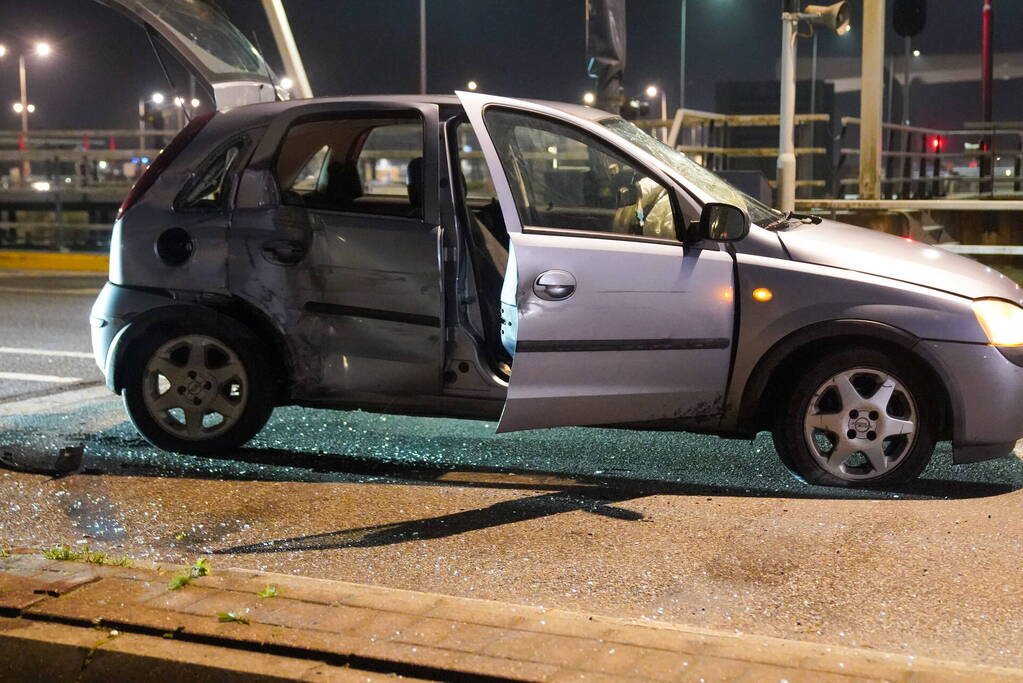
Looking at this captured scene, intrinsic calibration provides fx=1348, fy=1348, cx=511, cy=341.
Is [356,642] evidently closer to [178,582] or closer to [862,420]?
[178,582]

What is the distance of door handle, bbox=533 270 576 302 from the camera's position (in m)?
5.38

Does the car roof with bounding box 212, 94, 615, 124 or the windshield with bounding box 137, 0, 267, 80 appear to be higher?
the windshield with bounding box 137, 0, 267, 80

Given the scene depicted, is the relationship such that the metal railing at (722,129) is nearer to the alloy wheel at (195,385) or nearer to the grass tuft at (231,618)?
the alloy wheel at (195,385)

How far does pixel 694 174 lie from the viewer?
236 inches

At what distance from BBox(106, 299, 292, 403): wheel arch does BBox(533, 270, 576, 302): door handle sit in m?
1.35

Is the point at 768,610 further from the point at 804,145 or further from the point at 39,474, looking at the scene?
the point at 804,145

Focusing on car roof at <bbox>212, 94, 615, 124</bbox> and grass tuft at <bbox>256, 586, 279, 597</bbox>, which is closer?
grass tuft at <bbox>256, 586, 279, 597</bbox>

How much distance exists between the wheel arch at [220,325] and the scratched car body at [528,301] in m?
0.01

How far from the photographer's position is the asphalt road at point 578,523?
4.18m

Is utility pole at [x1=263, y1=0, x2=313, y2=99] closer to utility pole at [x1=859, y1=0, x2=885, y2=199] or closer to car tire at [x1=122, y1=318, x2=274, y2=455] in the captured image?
utility pole at [x1=859, y1=0, x2=885, y2=199]

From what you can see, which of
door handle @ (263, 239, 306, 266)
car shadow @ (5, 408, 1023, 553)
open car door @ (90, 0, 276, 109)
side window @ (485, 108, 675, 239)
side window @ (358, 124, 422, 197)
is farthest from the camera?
side window @ (358, 124, 422, 197)

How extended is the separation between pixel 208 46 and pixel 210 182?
80.5 inches

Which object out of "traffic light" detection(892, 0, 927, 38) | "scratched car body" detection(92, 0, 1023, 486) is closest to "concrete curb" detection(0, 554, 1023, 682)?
"scratched car body" detection(92, 0, 1023, 486)

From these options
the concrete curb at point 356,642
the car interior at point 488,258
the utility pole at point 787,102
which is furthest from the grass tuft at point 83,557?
the utility pole at point 787,102
